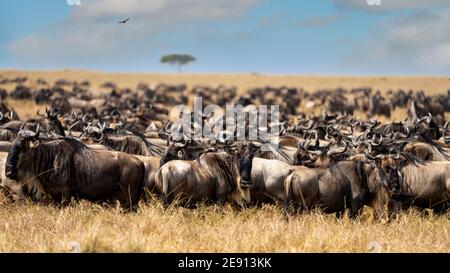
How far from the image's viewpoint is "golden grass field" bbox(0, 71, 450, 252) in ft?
20.9

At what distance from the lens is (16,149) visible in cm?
830

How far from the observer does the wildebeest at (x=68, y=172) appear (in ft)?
27.5

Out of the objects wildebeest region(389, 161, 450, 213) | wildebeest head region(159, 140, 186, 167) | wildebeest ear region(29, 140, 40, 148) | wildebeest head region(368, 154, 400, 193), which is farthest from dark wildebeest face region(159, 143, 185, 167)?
wildebeest region(389, 161, 450, 213)

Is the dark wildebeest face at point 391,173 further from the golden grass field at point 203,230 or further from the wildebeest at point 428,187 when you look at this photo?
the golden grass field at point 203,230

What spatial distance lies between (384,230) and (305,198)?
4.16 feet

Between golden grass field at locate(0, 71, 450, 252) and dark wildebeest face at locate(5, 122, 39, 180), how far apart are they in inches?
20.1

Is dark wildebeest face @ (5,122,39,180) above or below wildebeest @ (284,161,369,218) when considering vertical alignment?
above

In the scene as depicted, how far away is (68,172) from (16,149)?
0.75m

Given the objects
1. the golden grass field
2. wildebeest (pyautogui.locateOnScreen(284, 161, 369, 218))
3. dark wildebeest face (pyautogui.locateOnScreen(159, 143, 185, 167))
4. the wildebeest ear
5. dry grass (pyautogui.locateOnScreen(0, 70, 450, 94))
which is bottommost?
the golden grass field

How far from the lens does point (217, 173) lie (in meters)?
9.05

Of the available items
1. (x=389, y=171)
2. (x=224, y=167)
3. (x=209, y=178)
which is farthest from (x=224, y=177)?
(x=389, y=171)

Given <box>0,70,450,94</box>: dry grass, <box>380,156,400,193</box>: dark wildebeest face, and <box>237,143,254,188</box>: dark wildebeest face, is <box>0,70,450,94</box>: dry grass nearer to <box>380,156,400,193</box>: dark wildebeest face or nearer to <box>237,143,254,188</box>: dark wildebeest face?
<box>380,156,400,193</box>: dark wildebeest face

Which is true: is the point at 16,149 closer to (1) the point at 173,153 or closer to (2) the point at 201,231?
(1) the point at 173,153
